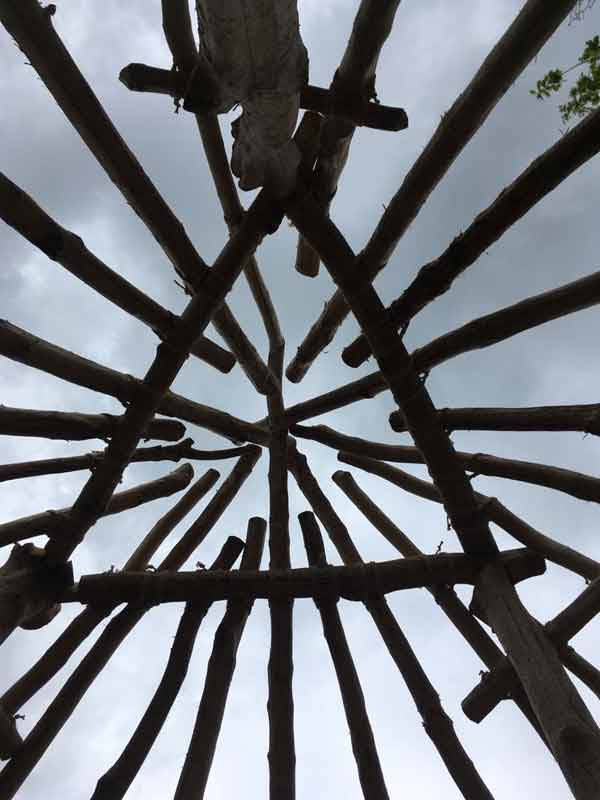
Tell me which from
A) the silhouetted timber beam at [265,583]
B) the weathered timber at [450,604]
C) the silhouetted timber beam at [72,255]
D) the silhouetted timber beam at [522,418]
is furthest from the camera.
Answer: the silhouetted timber beam at [265,583]

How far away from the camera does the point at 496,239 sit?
6.11 m

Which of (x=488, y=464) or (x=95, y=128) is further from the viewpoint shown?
(x=488, y=464)

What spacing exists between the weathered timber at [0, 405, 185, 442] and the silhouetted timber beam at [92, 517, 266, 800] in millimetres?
2178

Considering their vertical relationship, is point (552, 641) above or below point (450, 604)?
below

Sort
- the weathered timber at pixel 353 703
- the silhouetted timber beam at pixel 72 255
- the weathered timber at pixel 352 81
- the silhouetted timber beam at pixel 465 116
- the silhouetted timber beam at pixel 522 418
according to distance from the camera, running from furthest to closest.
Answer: the silhouetted timber beam at pixel 522 418 → the weathered timber at pixel 353 703 → the silhouetted timber beam at pixel 72 255 → the weathered timber at pixel 352 81 → the silhouetted timber beam at pixel 465 116

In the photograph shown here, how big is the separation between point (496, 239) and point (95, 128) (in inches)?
142

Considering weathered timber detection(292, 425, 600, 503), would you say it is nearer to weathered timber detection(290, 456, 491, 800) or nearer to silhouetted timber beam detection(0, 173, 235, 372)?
weathered timber detection(290, 456, 491, 800)

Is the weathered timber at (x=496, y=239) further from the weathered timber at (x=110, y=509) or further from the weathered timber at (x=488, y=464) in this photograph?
the weathered timber at (x=110, y=509)

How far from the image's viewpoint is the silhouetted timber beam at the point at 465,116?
5.00m

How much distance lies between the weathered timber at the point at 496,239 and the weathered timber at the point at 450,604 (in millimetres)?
2945

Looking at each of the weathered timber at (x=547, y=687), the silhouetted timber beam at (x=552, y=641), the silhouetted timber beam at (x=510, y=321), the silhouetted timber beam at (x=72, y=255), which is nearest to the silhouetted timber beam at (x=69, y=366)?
the silhouetted timber beam at (x=72, y=255)

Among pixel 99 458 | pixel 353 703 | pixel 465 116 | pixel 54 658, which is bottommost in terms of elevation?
pixel 353 703

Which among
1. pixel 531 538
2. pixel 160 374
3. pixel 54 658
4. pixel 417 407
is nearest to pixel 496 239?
pixel 417 407

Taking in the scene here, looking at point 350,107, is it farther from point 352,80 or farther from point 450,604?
point 450,604
